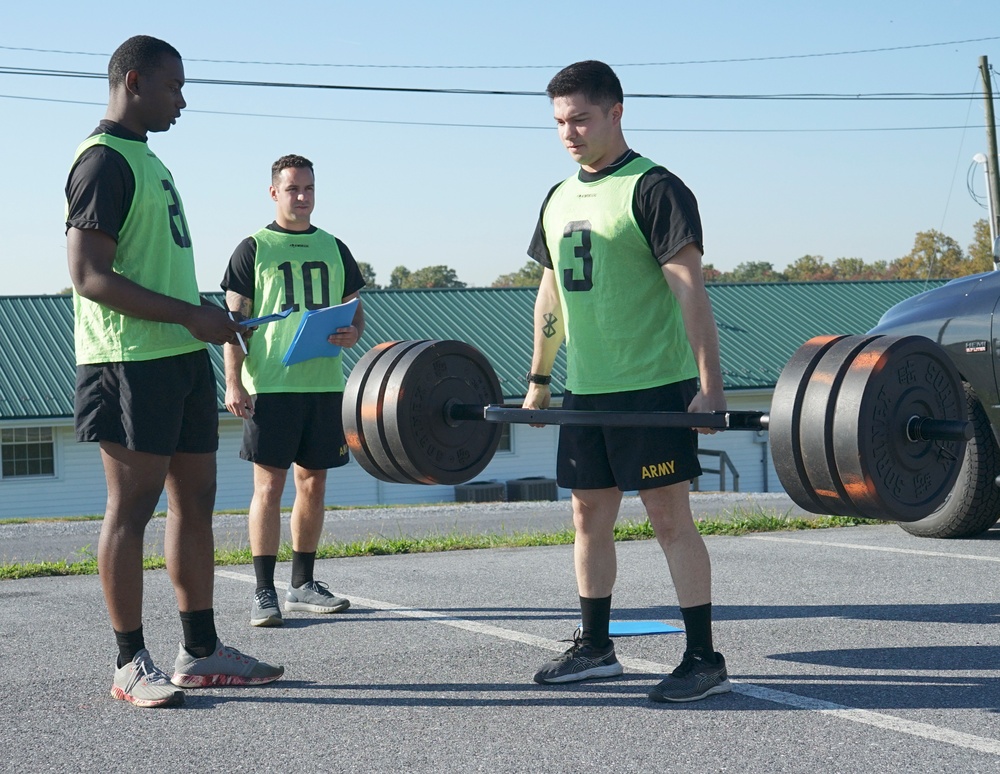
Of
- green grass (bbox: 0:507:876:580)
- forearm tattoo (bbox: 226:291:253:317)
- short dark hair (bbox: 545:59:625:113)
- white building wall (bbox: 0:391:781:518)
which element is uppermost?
short dark hair (bbox: 545:59:625:113)

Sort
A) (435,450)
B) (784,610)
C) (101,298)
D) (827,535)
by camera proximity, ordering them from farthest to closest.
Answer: (827,535), (784,610), (435,450), (101,298)

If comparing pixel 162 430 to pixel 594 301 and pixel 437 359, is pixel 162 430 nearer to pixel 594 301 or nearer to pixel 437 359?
pixel 437 359

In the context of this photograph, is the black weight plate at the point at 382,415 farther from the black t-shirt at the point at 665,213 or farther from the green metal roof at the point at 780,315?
the green metal roof at the point at 780,315

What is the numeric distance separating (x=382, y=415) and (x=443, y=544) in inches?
159

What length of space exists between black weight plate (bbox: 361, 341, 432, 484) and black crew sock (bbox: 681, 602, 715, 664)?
123 centimetres

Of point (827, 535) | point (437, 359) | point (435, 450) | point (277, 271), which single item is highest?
point (277, 271)

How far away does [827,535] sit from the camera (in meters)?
8.80

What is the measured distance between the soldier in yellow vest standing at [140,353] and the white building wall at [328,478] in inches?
808

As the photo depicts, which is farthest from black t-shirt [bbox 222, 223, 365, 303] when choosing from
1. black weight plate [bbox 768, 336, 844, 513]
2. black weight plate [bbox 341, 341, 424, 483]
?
black weight plate [bbox 768, 336, 844, 513]

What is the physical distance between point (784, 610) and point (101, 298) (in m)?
3.37

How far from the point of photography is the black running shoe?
14.8 feet

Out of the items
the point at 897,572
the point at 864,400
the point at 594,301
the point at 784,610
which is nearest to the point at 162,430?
the point at 594,301

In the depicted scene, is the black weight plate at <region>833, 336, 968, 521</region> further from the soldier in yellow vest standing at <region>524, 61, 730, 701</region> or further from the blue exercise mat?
the blue exercise mat

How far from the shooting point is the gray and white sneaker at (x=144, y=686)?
424 centimetres
